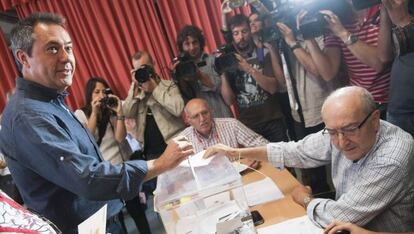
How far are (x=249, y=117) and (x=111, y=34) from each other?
5.85 feet

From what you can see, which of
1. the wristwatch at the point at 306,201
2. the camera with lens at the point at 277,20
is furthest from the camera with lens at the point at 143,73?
the wristwatch at the point at 306,201

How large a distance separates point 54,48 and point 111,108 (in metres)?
1.34

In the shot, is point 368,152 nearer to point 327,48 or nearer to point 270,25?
point 327,48

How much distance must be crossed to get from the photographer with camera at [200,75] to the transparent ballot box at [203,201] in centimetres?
111

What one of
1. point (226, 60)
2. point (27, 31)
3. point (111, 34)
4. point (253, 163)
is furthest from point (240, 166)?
point (111, 34)

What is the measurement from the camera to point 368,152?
122cm

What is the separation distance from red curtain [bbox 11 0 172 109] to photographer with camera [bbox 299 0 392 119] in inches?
69.7

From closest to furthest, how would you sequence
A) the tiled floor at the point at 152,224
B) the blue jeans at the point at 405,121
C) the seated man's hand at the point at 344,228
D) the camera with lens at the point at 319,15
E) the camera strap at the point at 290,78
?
the seated man's hand at the point at 344,228
the blue jeans at the point at 405,121
the camera with lens at the point at 319,15
the camera strap at the point at 290,78
the tiled floor at the point at 152,224

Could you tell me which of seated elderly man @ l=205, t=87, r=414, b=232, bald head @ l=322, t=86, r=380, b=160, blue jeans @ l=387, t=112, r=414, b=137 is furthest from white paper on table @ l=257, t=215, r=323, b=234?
blue jeans @ l=387, t=112, r=414, b=137

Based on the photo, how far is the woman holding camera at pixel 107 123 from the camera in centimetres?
254

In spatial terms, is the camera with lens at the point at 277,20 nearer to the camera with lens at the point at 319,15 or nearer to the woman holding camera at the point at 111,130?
the camera with lens at the point at 319,15

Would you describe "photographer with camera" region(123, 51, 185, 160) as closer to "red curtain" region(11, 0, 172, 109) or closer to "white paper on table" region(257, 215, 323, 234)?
"red curtain" region(11, 0, 172, 109)

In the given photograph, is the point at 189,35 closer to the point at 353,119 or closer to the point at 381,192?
the point at 353,119

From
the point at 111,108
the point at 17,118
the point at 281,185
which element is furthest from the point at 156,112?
the point at 17,118
